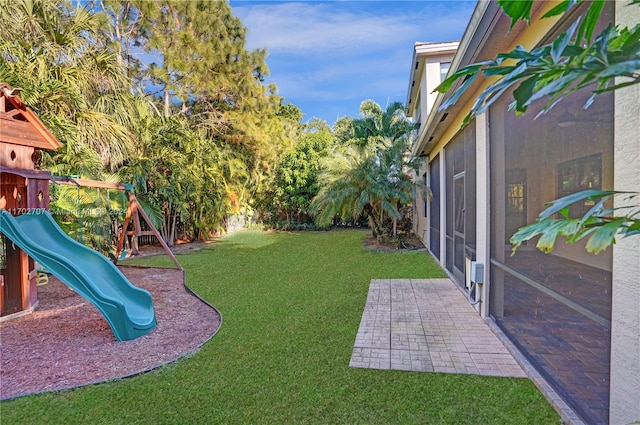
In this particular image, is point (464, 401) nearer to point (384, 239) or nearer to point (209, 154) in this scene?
point (384, 239)

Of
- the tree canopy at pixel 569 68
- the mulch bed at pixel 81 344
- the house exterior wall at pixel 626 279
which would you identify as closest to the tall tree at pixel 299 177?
the mulch bed at pixel 81 344

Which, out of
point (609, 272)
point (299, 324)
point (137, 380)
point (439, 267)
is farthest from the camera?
point (439, 267)

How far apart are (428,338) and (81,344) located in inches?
167

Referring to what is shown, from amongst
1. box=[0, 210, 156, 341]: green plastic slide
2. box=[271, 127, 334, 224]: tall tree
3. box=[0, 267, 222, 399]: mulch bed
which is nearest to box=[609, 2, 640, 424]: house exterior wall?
box=[0, 267, 222, 399]: mulch bed

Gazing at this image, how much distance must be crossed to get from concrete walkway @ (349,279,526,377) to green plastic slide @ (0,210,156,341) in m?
2.92

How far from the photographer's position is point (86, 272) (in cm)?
487

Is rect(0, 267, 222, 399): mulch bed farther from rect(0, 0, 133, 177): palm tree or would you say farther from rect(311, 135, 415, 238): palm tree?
rect(311, 135, 415, 238): palm tree

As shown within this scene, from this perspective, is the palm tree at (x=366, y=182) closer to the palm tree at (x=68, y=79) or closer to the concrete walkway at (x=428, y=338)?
the concrete walkway at (x=428, y=338)

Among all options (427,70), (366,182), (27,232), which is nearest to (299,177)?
(366,182)

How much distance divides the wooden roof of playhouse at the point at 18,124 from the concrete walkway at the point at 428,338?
18.9 ft

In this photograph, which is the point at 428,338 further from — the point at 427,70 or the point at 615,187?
the point at 427,70

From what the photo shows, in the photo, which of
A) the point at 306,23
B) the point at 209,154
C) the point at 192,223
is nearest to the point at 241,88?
the point at 209,154

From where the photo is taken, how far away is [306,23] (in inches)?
299

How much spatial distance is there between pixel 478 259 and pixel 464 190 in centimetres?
156
